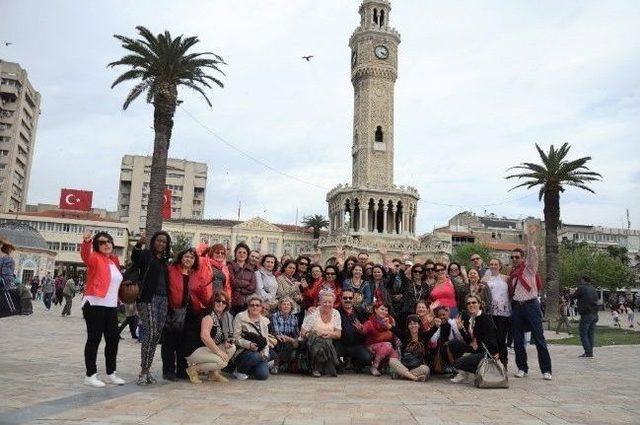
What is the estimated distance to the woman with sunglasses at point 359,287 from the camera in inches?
371

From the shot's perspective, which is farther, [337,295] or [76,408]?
[337,295]

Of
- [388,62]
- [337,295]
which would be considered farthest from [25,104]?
[337,295]

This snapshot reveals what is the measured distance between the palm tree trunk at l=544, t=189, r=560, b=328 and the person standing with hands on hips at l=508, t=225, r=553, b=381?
63.9ft

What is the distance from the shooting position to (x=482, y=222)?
8719 cm

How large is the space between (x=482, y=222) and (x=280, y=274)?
8235cm

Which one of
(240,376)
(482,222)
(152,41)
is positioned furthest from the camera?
(482,222)

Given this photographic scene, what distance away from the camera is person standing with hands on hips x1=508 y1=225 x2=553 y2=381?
28.6 feet

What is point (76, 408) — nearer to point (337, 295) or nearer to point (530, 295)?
point (337, 295)

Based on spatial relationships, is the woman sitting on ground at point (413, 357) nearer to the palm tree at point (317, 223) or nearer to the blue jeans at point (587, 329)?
the blue jeans at point (587, 329)

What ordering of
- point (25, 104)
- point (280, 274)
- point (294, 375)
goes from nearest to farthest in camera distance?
point (294, 375) → point (280, 274) → point (25, 104)

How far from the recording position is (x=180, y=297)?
761 cm

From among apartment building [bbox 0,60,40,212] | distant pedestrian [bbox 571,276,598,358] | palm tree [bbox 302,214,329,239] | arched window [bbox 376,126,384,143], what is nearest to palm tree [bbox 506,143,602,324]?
distant pedestrian [bbox 571,276,598,358]

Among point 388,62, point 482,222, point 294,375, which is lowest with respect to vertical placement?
point 294,375

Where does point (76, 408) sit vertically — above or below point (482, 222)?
below
